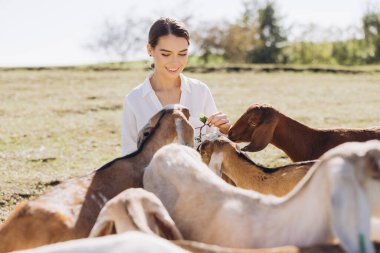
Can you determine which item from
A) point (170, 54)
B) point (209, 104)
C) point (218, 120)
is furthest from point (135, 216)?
point (209, 104)

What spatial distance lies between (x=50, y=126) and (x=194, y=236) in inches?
451

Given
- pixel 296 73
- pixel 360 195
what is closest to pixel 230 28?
pixel 296 73

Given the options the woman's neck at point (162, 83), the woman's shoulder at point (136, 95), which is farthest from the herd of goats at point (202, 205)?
the woman's neck at point (162, 83)

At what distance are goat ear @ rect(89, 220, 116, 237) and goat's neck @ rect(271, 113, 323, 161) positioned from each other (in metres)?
3.41

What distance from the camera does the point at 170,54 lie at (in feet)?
21.9

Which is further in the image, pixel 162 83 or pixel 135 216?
pixel 162 83

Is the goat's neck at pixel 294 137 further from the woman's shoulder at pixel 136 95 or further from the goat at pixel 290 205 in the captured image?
the goat at pixel 290 205

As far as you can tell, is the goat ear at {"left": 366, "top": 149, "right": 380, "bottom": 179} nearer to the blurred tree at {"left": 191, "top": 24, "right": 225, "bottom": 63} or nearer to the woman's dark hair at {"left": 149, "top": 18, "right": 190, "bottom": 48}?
the woman's dark hair at {"left": 149, "top": 18, "right": 190, "bottom": 48}

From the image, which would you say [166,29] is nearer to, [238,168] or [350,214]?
[238,168]

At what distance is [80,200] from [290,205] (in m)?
1.81

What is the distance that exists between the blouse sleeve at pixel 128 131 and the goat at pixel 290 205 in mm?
2356

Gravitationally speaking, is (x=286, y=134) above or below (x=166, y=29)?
below

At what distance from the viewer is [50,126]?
49.5ft

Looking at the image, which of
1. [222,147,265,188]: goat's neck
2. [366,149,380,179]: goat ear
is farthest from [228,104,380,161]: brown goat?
[366,149,380,179]: goat ear
